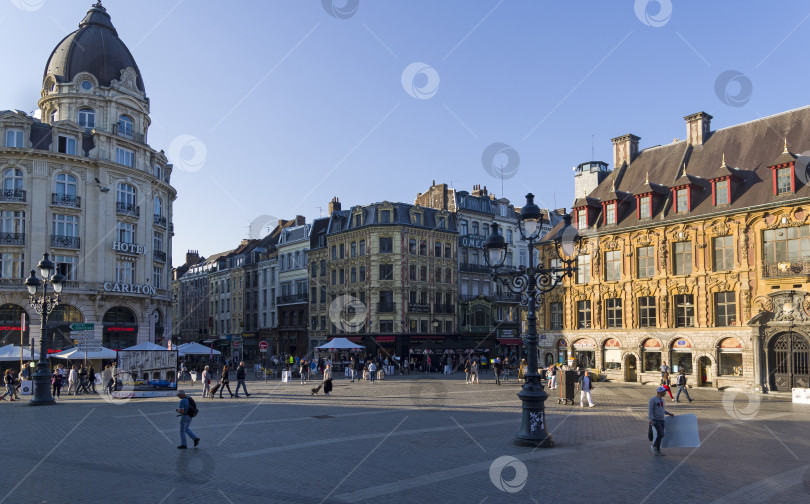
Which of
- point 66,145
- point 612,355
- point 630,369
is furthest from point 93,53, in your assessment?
point 630,369

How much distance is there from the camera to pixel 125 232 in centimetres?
5012

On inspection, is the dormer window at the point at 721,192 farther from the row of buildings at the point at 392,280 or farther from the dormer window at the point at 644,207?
the row of buildings at the point at 392,280

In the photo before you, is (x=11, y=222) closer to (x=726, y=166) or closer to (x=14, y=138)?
(x=14, y=138)

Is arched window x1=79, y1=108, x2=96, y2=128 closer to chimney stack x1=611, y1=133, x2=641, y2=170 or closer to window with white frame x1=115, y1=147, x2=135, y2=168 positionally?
window with white frame x1=115, y1=147, x2=135, y2=168

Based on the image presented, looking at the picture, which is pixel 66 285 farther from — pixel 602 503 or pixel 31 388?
pixel 602 503

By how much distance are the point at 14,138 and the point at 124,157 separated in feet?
23.7

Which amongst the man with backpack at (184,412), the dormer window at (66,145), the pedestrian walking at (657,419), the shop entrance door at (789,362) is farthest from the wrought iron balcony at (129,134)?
the pedestrian walking at (657,419)

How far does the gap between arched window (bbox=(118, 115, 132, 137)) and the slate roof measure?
3363cm

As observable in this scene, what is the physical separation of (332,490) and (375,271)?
159 ft

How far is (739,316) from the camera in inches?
1367

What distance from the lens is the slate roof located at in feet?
115

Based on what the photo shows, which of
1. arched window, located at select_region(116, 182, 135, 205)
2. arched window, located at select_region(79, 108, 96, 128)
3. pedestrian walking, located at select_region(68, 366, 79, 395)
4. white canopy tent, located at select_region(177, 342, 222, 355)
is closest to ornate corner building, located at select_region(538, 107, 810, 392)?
white canopy tent, located at select_region(177, 342, 222, 355)

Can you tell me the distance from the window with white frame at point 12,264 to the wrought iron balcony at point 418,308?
30181mm

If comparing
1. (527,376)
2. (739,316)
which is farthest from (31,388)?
(739,316)
